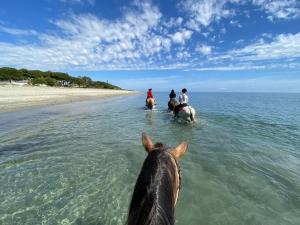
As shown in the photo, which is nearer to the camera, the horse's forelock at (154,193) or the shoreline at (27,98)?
the horse's forelock at (154,193)

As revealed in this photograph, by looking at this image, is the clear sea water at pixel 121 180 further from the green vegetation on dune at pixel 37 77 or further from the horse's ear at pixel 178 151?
the green vegetation on dune at pixel 37 77

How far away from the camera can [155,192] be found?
1.87 meters

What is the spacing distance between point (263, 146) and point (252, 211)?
20.7 ft

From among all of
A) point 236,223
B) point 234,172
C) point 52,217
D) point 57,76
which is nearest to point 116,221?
point 52,217

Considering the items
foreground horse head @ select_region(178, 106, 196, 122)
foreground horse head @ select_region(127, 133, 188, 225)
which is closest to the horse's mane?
foreground horse head @ select_region(127, 133, 188, 225)

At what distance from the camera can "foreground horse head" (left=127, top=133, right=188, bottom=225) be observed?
171 cm

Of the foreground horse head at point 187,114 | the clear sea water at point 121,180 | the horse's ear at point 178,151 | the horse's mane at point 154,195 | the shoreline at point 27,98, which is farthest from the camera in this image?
the shoreline at point 27,98

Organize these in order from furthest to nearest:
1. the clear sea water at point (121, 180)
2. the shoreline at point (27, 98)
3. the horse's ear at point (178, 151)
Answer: the shoreline at point (27, 98) → the clear sea water at point (121, 180) → the horse's ear at point (178, 151)

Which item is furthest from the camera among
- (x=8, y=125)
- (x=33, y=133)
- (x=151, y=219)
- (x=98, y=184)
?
(x=8, y=125)

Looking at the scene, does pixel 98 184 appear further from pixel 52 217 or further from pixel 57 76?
pixel 57 76

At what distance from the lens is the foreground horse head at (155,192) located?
1710mm

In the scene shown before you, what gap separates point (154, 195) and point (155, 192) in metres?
0.03

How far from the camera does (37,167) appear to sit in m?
6.86

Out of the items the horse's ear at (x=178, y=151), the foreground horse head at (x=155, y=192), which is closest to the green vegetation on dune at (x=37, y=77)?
the horse's ear at (x=178, y=151)
